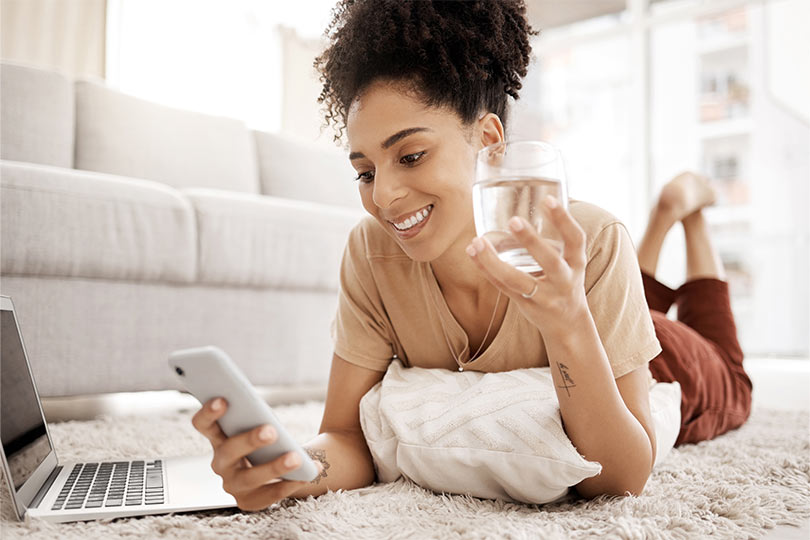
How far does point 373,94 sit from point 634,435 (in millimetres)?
573

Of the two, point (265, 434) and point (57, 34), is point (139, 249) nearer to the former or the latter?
point (265, 434)

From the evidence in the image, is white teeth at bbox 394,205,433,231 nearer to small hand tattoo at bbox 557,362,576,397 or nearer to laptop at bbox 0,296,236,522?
small hand tattoo at bbox 557,362,576,397

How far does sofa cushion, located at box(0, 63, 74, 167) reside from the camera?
7.13 feet

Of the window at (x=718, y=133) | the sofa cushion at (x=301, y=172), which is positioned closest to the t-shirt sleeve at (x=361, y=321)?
the sofa cushion at (x=301, y=172)

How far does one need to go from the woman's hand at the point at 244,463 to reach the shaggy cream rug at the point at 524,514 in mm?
39

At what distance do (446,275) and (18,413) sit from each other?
2.08 ft

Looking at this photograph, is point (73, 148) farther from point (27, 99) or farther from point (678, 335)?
point (678, 335)

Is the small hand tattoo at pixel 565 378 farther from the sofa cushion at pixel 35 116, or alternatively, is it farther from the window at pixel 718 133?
the window at pixel 718 133

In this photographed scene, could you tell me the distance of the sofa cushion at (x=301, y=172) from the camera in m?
3.00

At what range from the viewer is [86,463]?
1.07 m

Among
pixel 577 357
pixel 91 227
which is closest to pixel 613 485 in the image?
pixel 577 357

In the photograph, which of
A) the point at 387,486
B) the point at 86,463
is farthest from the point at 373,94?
the point at 86,463

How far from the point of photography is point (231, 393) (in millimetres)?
684

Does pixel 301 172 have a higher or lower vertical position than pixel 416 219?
higher
